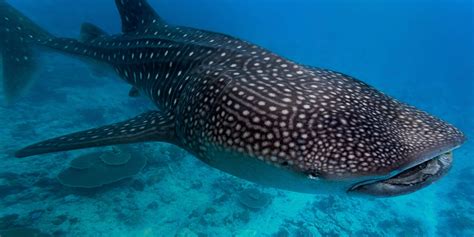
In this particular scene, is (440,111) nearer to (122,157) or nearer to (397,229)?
(397,229)

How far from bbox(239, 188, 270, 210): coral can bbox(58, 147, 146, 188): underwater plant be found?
3.50m

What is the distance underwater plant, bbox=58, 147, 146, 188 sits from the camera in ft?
30.2

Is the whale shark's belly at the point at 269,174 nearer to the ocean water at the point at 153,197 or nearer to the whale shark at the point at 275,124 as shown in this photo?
the whale shark at the point at 275,124

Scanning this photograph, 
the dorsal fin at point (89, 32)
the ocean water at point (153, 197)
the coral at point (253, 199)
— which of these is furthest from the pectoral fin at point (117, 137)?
the coral at point (253, 199)

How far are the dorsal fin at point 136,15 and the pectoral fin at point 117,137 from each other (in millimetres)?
2995

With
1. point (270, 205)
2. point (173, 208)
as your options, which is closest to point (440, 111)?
point (270, 205)

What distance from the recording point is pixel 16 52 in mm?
9062

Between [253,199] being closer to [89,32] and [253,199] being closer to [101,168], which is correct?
[101,168]

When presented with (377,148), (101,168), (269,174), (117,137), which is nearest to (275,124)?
(269,174)

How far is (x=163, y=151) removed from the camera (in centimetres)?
1235

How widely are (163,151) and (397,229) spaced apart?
1008 centimetres

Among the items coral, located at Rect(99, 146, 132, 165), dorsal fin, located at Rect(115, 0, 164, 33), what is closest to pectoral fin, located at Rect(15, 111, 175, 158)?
dorsal fin, located at Rect(115, 0, 164, 33)

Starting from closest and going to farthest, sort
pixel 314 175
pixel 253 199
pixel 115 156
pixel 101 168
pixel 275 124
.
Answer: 1. pixel 314 175
2. pixel 275 124
3. pixel 101 168
4. pixel 115 156
5. pixel 253 199

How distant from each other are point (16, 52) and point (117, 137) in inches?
241
